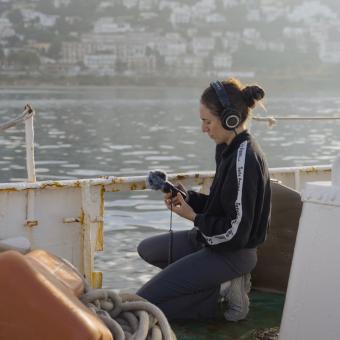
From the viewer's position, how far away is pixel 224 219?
379 cm

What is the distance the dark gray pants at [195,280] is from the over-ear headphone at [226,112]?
1.90 ft

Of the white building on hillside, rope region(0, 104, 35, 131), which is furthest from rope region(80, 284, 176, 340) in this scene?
the white building on hillside

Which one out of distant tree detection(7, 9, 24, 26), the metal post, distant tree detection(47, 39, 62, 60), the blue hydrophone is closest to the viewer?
the blue hydrophone

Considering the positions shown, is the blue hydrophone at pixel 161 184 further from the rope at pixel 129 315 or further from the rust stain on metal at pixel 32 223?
the rope at pixel 129 315

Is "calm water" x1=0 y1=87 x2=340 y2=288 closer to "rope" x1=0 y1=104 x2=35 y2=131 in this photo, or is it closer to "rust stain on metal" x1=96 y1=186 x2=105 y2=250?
"rust stain on metal" x1=96 y1=186 x2=105 y2=250

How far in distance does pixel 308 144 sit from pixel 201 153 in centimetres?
673

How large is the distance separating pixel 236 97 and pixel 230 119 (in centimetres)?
11

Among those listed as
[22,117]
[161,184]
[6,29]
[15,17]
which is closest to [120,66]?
[6,29]

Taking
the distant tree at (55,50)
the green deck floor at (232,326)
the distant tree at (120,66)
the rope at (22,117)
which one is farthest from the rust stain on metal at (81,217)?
the distant tree at (55,50)

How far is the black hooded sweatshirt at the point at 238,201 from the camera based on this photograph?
12.3 ft

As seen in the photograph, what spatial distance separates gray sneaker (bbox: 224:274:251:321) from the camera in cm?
409

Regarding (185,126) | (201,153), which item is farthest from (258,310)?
(185,126)

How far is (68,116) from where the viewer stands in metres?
52.8

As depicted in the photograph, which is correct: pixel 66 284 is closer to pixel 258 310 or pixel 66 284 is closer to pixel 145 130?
pixel 258 310
